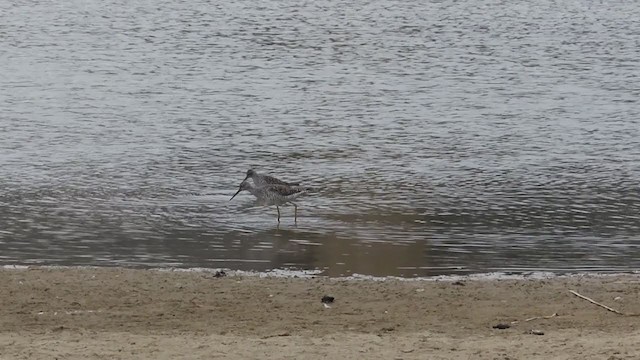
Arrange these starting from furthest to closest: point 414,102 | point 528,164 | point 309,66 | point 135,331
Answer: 1. point 309,66
2. point 414,102
3. point 528,164
4. point 135,331

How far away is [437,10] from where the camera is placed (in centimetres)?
2430

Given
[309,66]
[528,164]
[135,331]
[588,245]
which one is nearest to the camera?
[135,331]

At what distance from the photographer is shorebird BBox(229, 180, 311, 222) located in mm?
11453

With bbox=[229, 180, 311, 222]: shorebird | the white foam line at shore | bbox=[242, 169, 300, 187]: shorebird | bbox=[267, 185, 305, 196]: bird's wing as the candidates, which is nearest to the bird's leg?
bbox=[229, 180, 311, 222]: shorebird

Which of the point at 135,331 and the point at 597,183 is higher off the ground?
the point at 135,331

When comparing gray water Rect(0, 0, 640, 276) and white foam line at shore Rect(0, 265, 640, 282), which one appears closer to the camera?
white foam line at shore Rect(0, 265, 640, 282)

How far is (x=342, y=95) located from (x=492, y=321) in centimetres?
922

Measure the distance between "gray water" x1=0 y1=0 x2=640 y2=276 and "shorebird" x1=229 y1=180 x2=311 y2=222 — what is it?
13 centimetres

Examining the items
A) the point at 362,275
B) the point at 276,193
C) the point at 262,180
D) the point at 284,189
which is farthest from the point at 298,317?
the point at 262,180

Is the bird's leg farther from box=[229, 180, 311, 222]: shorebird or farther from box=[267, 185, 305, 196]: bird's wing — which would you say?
box=[267, 185, 305, 196]: bird's wing

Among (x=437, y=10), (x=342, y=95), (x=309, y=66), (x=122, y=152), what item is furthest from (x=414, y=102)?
(x=437, y=10)

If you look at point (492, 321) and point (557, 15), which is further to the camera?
point (557, 15)

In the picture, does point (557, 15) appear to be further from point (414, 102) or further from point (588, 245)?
point (588, 245)

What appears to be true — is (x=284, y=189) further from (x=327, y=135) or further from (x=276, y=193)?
(x=327, y=135)
